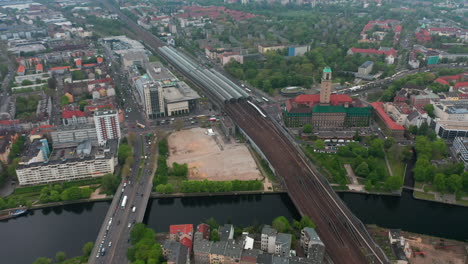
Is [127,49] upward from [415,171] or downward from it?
upward

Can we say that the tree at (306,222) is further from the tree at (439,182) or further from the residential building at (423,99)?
the residential building at (423,99)

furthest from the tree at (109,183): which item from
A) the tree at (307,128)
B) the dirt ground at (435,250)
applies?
the dirt ground at (435,250)

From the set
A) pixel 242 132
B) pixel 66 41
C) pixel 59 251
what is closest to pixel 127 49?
pixel 66 41

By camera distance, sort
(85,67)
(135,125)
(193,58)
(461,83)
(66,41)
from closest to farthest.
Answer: (135,125) < (461,83) < (85,67) < (193,58) < (66,41)

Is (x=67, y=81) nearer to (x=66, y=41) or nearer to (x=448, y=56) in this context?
(x=66, y=41)

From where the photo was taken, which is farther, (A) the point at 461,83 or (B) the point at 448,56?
(B) the point at 448,56

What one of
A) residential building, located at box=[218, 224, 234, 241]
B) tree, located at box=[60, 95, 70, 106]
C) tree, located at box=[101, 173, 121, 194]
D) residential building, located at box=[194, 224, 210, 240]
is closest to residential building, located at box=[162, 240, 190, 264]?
residential building, located at box=[194, 224, 210, 240]

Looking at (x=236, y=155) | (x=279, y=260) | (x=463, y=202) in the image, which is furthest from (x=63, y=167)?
(x=463, y=202)
